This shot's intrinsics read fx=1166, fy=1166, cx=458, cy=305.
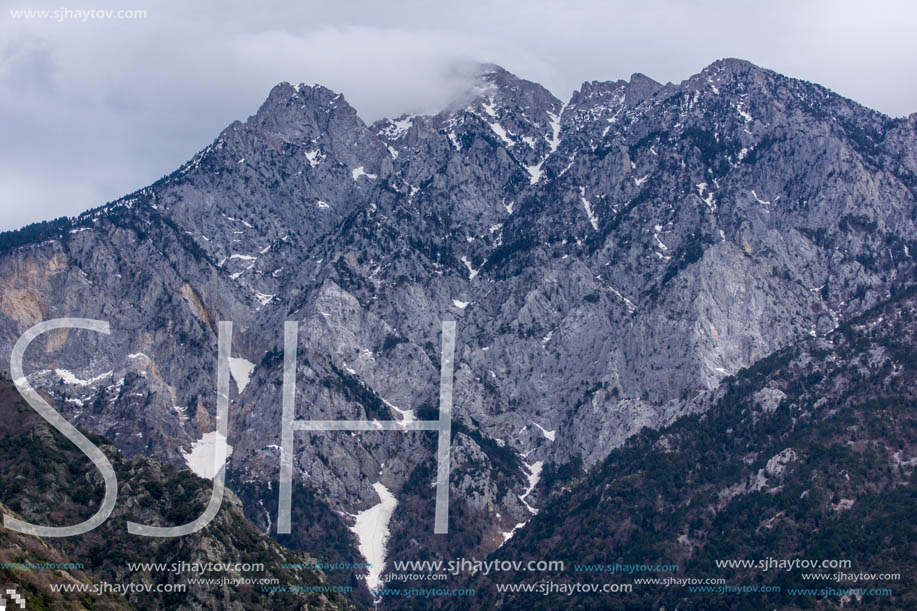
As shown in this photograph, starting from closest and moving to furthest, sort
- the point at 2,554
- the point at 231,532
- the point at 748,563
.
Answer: the point at 2,554, the point at 231,532, the point at 748,563

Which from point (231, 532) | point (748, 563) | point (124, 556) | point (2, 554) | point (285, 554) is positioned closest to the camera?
point (2, 554)

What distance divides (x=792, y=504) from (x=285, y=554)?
85113 millimetres

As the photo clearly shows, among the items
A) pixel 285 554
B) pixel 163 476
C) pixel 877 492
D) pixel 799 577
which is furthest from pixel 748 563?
pixel 163 476

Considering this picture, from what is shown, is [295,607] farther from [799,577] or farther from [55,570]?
[799,577]

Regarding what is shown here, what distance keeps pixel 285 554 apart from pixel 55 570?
54.2 m

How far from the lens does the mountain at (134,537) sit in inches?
5743

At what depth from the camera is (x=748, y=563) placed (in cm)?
19088

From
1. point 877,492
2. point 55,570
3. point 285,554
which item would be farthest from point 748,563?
point 55,570

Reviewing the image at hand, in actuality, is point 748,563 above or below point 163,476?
below

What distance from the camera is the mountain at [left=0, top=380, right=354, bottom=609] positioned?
14588cm

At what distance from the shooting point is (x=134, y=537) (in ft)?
506

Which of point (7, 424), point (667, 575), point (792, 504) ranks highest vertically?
point (7, 424)

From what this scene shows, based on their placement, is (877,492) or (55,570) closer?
(55,570)

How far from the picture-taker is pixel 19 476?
15750cm
